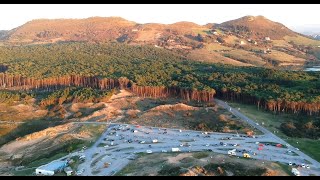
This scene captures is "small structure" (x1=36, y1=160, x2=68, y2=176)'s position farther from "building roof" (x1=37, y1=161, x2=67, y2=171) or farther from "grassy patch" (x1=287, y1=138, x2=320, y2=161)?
"grassy patch" (x1=287, y1=138, x2=320, y2=161)

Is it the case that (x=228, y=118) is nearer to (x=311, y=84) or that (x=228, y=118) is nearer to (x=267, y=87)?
(x=267, y=87)

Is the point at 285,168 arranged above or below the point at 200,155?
below

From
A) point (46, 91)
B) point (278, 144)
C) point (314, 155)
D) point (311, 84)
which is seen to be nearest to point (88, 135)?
point (278, 144)

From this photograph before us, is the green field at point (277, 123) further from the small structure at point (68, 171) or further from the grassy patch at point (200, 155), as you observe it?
the small structure at point (68, 171)

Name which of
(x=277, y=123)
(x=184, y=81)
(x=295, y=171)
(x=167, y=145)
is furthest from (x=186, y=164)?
(x=184, y=81)

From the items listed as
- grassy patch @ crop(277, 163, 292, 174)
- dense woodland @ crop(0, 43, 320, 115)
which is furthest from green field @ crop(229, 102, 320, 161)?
grassy patch @ crop(277, 163, 292, 174)

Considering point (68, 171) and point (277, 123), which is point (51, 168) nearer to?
point (68, 171)

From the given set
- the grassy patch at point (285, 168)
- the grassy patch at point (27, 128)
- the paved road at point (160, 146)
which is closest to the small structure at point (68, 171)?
the paved road at point (160, 146)
